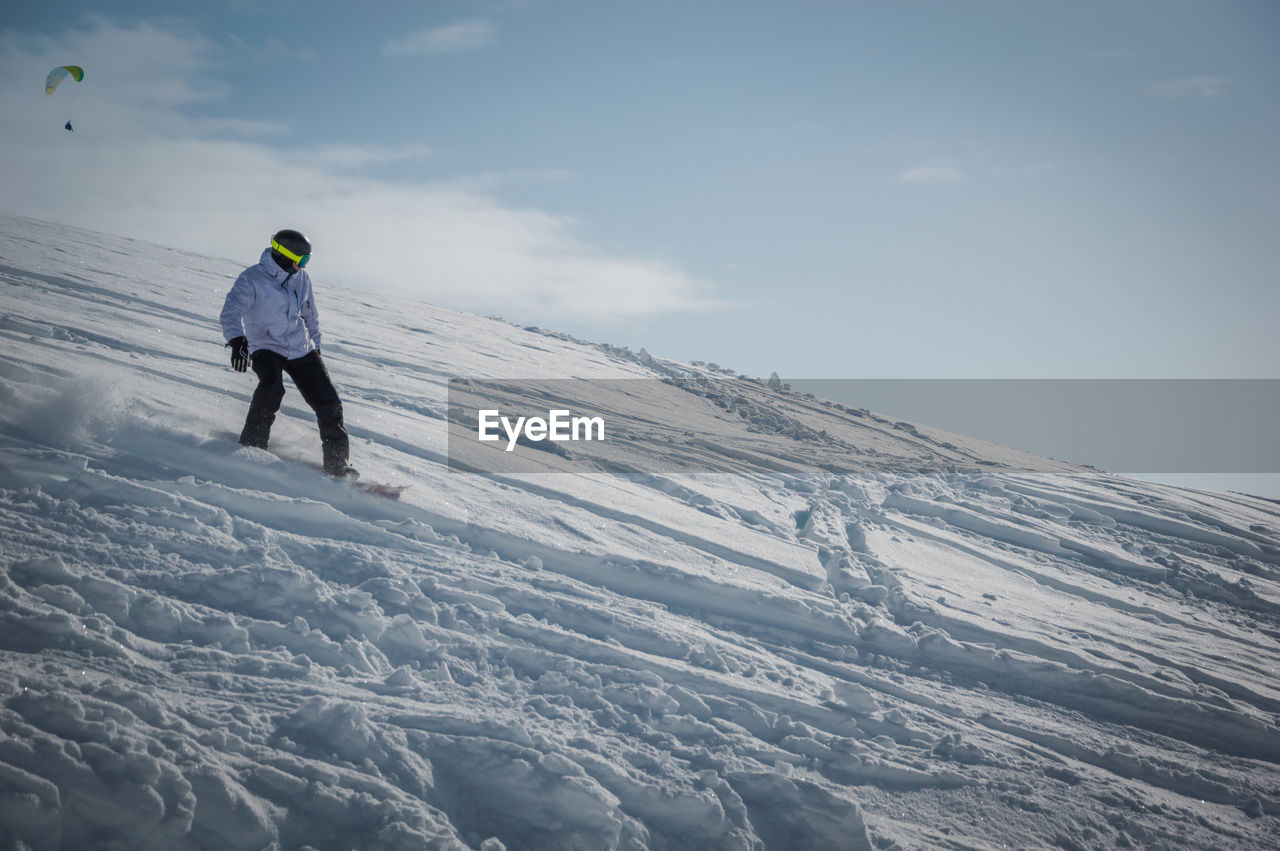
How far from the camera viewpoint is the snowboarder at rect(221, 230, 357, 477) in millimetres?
4559

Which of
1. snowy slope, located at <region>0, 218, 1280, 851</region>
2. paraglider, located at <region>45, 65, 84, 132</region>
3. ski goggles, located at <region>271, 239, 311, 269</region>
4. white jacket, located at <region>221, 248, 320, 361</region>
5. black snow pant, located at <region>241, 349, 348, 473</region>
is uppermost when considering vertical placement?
paraglider, located at <region>45, 65, 84, 132</region>

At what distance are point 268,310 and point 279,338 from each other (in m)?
0.19

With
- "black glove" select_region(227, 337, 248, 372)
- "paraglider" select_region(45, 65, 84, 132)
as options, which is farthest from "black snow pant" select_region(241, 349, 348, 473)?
"paraglider" select_region(45, 65, 84, 132)

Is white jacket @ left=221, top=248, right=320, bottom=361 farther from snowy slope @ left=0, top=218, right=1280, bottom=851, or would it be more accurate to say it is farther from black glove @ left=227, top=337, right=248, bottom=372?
snowy slope @ left=0, top=218, right=1280, bottom=851

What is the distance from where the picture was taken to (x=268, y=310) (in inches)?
181

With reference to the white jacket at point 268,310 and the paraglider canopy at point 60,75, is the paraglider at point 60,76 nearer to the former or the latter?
the paraglider canopy at point 60,75

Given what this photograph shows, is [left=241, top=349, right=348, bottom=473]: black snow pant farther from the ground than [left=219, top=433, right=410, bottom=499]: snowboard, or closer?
farther from the ground

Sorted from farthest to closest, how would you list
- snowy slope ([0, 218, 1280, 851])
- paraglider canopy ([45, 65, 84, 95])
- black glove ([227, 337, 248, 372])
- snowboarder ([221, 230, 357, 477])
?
paraglider canopy ([45, 65, 84, 95])
snowboarder ([221, 230, 357, 477])
black glove ([227, 337, 248, 372])
snowy slope ([0, 218, 1280, 851])

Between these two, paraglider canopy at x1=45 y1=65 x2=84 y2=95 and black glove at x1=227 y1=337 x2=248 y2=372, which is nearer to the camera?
black glove at x1=227 y1=337 x2=248 y2=372

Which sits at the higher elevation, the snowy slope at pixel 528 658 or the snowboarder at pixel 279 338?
the snowboarder at pixel 279 338

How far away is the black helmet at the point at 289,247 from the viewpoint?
4.66 m

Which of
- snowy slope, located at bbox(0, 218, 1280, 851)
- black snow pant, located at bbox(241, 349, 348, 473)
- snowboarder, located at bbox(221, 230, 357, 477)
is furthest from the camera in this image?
black snow pant, located at bbox(241, 349, 348, 473)

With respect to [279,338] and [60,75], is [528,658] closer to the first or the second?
[279,338]

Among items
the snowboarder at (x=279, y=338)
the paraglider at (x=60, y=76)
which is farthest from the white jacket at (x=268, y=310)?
the paraglider at (x=60, y=76)
